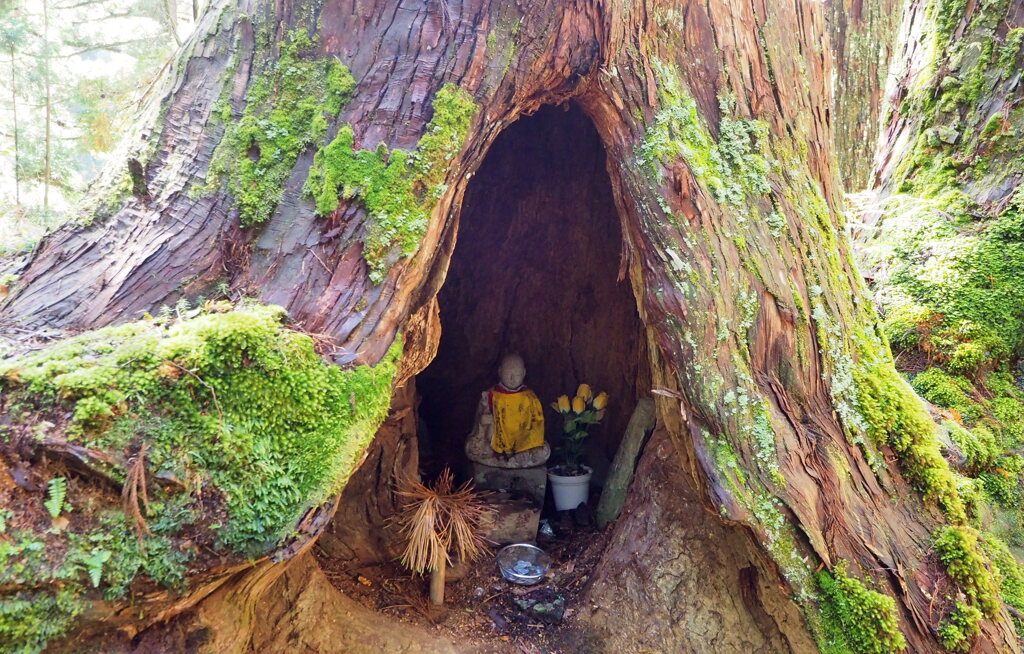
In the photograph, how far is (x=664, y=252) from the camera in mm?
3002

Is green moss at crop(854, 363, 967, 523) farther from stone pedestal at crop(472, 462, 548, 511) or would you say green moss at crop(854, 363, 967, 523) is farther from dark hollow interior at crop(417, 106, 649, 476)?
stone pedestal at crop(472, 462, 548, 511)

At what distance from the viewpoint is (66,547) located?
1823 mm

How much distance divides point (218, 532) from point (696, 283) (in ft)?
7.40

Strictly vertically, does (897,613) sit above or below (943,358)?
below

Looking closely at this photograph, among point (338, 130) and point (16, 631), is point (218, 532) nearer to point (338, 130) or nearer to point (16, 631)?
point (16, 631)

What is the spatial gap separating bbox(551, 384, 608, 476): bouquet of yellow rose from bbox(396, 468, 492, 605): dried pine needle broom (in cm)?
154

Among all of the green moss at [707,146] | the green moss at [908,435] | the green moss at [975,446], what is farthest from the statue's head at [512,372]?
the green moss at [975,446]

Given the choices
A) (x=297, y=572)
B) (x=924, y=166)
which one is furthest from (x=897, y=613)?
(x=924, y=166)

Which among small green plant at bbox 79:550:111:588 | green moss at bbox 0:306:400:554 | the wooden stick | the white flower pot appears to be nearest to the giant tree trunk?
green moss at bbox 0:306:400:554

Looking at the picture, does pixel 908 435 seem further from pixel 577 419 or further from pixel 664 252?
pixel 577 419

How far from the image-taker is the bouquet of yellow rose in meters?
5.30

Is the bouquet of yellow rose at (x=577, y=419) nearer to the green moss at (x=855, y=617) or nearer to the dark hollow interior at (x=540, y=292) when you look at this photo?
the dark hollow interior at (x=540, y=292)

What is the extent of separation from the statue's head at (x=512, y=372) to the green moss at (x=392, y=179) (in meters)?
2.58

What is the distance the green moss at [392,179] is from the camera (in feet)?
8.78
